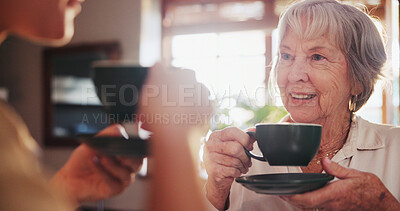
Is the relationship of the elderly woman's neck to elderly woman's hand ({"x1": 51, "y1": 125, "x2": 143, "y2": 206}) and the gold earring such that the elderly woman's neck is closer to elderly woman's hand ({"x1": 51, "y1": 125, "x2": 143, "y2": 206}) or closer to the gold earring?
the gold earring

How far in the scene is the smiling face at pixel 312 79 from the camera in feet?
1.47

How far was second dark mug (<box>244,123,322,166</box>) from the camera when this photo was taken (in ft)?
1.16

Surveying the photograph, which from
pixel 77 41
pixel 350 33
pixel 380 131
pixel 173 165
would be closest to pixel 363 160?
pixel 380 131

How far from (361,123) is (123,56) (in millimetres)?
536

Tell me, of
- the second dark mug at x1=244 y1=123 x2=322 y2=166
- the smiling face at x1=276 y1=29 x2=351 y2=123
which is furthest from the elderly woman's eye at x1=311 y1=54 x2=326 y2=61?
the second dark mug at x1=244 y1=123 x2=322 y2=166

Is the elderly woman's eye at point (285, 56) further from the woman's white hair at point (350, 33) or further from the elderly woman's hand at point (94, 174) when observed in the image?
the elderly woman's hand at point (94, 174)

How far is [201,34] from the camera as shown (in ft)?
1.89

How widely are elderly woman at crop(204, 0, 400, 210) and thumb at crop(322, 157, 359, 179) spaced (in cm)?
7

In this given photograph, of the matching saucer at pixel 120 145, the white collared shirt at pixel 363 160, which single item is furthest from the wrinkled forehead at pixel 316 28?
the matching saucer at pixel 120 145

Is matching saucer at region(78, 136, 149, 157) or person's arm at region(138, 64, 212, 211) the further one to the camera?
matching saucer at region(78, 136, 149, 157)

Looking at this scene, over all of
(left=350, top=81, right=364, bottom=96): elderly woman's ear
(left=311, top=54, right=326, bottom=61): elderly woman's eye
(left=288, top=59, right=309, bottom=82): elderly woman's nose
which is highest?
(left=311, top=54, right=326, bottom=61): elderly woman's eye

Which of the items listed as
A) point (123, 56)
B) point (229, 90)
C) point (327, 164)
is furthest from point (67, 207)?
point (123, 56)

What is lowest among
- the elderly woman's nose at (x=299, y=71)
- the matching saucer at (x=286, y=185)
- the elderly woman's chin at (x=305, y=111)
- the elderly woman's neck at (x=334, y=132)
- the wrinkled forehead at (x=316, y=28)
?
the matching saucer at (x=286, y=185)

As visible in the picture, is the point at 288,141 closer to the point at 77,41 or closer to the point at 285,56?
the point at 285,56
